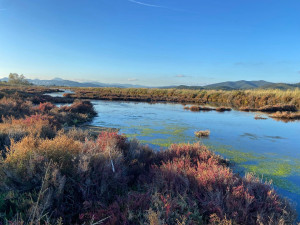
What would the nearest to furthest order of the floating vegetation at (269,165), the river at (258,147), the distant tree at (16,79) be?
the floating vegetation at (269,165) → the river at (258,147) → the distant tree at (16,79)

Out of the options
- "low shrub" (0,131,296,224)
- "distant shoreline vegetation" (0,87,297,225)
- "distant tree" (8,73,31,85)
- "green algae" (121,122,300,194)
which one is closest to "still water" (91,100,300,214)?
"green algae" (121,122,300,194)

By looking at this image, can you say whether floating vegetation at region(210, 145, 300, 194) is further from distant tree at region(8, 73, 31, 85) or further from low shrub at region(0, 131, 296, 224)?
distant tree at region(8, 73, 31, 85)

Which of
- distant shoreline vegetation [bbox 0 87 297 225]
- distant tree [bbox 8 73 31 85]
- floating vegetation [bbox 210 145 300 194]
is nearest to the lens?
distant shoreline vegetation [bbox 0 87 297 225]

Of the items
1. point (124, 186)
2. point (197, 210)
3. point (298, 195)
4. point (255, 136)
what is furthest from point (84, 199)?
point (255, 136)

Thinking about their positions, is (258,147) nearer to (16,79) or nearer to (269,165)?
(269,165)

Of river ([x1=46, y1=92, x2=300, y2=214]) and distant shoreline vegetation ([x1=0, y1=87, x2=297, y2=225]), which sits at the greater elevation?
distant shoreline vegetation ([x1=0, y1=87, x2=297, y2=225])

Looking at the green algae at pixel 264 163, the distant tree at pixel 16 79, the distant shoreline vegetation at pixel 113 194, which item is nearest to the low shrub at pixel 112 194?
the distant shoreline vegetation at pixel 113 194

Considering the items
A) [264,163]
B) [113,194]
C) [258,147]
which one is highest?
[113,194]

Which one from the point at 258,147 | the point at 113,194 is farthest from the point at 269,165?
the point at 113,194

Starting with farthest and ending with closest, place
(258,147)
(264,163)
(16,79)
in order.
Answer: (16,79) → (258,147) → (264,163)

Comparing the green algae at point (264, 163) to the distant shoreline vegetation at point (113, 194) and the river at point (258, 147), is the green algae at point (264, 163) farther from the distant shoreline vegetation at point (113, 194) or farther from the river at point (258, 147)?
the distant shoreline vegetation at point (113, 194)

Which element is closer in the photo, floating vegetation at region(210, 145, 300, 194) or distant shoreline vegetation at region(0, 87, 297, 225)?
distant shoreline vegetation at region(0, 87, 297, 225)

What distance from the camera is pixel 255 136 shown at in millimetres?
11359

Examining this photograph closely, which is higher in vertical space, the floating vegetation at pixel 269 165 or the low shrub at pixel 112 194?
the low shrub at pixel 112 194
